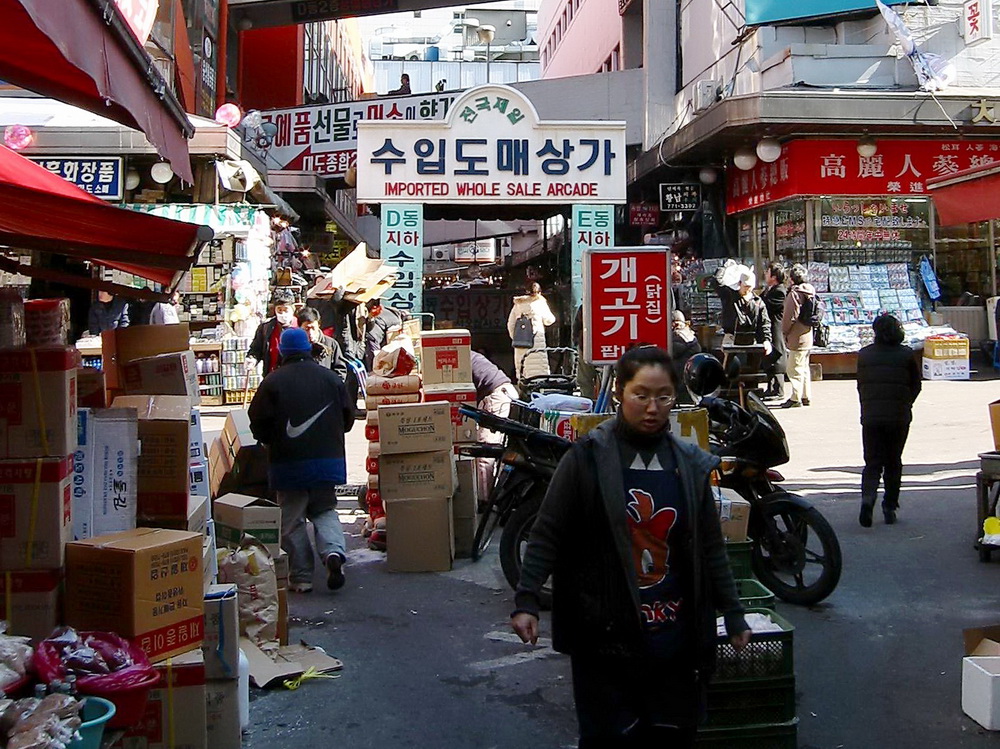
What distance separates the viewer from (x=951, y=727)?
464 centimetres

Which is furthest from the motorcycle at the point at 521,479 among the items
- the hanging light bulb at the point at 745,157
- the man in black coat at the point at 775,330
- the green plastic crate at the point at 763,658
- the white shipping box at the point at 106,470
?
the hanging light bulb at the point at 745,157

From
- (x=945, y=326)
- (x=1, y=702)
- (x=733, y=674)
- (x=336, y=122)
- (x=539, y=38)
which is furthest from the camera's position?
(x=539, y=38)

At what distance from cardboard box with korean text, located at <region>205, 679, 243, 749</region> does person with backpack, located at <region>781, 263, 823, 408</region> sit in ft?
38.1

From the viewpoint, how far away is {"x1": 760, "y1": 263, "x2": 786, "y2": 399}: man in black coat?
49.5ft

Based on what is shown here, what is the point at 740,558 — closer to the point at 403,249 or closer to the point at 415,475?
the point at 415,475

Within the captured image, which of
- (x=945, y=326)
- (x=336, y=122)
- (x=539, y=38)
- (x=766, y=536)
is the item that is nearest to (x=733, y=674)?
(x=766, y=536)

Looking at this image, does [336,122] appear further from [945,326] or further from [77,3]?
[77,3]

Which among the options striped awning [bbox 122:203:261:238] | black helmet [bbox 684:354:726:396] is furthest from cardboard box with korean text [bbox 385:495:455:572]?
striped awning [bbox 122:203:261:238]

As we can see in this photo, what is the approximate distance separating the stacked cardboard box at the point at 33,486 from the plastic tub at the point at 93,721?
0.74 metres

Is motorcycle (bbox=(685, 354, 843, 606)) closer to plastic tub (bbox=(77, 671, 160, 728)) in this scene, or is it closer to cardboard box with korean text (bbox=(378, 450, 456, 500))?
cardboard box with korean text (bbox=(378, 450, 456, 500))

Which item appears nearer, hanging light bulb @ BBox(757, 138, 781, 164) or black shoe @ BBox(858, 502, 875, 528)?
black shoe @ BBox(858, 502, 875, 528)

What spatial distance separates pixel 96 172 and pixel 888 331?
12.9 m

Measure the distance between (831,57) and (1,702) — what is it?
59.7 ft

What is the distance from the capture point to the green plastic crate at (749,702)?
4223 mm
